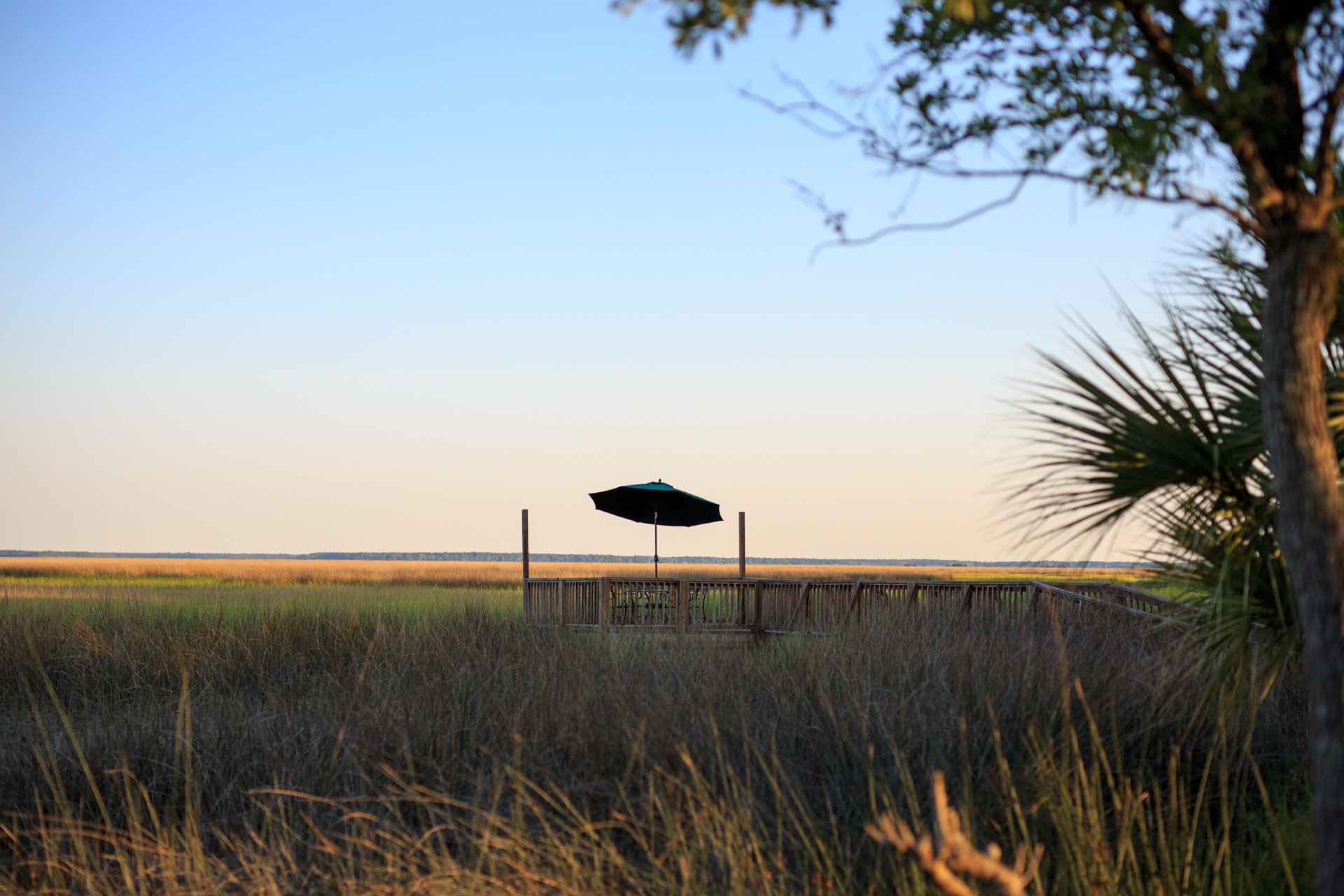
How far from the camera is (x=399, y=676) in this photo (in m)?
7.84

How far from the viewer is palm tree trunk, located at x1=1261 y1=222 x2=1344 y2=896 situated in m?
2.84

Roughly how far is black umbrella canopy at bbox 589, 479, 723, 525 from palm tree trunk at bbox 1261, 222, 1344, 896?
1238 cm

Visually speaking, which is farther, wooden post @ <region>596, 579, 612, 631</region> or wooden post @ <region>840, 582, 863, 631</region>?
wooden post @ <region>596, 579, 612, 631</region>

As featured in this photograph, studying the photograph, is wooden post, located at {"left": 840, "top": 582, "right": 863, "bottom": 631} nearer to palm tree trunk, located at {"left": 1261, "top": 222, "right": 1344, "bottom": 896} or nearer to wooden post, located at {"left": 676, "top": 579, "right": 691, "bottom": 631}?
wooden post, located at {"left": 676, "top": 579, "right": 691, "bottom": 631}

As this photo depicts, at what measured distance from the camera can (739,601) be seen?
13844 mm

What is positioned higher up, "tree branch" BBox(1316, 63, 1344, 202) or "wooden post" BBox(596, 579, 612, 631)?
"tree branch" BBox(1316, 63, 1344, 202)

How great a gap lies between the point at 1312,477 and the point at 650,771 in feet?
11.1

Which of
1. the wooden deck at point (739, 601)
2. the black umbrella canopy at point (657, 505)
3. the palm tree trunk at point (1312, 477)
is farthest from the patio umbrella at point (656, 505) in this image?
the palm tree trunk at point (1312, 477)

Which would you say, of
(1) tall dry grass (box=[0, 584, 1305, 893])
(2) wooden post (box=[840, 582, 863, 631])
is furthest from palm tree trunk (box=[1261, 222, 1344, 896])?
(2) wooden post (box=[840, 582, 863, 631])

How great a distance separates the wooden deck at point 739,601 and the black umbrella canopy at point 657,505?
1.55m

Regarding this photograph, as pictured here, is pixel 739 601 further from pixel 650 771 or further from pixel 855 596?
pixel 650 771

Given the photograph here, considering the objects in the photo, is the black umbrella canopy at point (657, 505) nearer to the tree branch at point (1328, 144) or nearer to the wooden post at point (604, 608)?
the wooden post at point (604, 608)

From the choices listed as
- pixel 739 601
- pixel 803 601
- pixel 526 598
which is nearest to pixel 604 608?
pixel 739 601

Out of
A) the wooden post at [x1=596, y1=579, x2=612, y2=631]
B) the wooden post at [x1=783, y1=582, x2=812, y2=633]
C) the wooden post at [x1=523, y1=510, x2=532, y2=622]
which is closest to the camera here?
the wooden post at [x1=783, y1=582, x2=812, y2=633]
